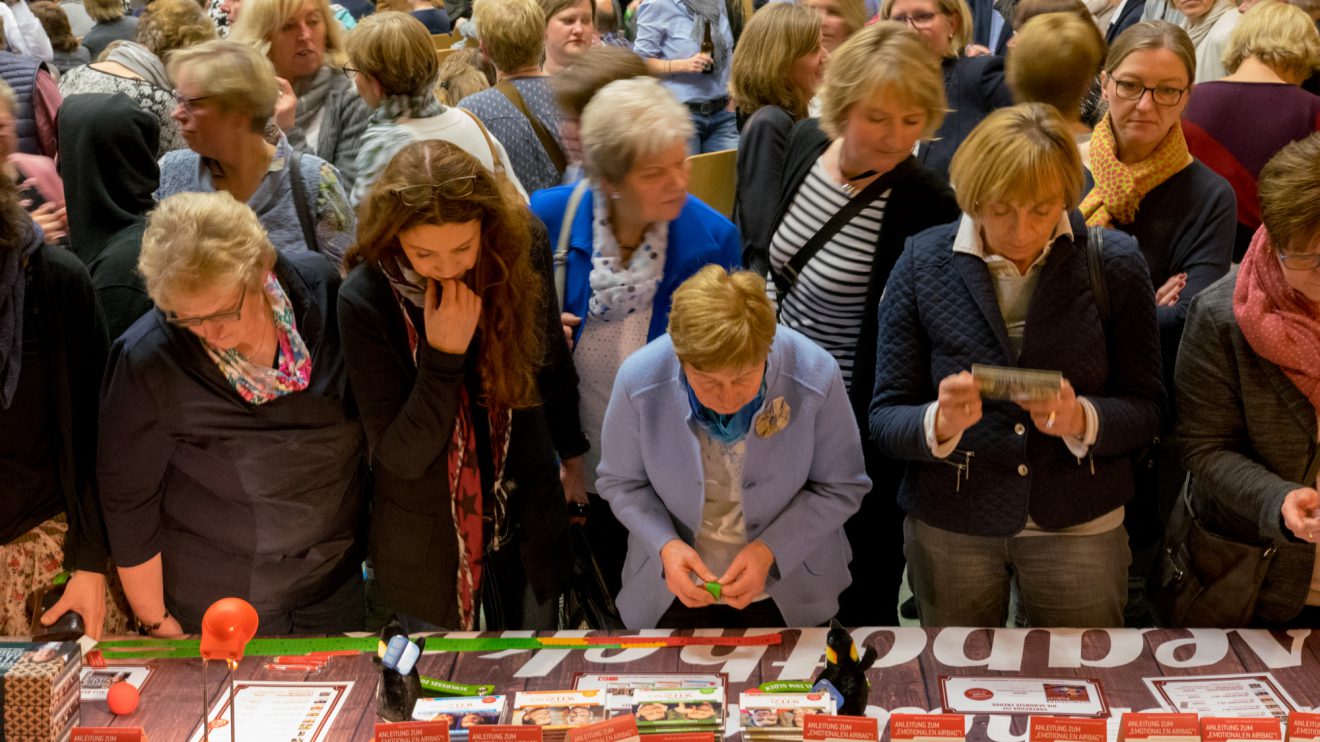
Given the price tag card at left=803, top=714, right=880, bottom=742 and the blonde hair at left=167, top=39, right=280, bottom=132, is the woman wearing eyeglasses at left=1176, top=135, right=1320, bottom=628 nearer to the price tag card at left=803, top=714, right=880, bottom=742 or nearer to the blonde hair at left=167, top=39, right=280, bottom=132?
the price tag card at left=803, top=714, right=880, bottom=742

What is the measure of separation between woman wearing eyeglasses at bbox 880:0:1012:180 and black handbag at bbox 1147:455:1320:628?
1.50 metres

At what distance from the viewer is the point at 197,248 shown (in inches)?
83.7

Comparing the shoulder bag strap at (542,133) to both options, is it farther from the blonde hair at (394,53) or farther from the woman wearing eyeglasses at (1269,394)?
the woman wearing eyeglasses at (1269,394)

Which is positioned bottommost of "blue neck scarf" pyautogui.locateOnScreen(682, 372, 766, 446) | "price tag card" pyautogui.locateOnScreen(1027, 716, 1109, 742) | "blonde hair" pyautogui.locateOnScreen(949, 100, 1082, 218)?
"price tag card" pyautogui.locateOnScreen(1027, 716, 1109, 742)

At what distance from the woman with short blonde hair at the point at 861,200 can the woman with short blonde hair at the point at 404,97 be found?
3.02 feet

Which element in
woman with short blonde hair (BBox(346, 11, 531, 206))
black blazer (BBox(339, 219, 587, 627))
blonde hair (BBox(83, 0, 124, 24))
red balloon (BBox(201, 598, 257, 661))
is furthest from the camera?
blonde hair (BBox(83, 0, 124, 24))

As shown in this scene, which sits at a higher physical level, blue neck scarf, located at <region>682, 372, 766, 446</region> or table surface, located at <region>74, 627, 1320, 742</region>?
blue neck scarf, located at <region>682, 372, 766, 446</region>

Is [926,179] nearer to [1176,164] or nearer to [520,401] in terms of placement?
[1176,164]

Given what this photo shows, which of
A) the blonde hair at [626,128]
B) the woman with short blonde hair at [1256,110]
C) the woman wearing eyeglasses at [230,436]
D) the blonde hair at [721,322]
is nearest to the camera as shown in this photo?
the blonde hair at [721,322]

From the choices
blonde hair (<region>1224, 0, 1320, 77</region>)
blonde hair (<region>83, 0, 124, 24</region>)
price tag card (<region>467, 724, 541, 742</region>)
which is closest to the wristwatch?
price tag card (<region>467, 724, 541, 742</region>)

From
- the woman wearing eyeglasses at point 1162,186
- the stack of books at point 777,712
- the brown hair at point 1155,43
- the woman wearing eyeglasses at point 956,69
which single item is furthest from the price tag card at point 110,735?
the woman wearing eyeglasses at point 956,69

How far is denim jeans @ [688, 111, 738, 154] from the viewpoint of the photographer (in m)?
5.52

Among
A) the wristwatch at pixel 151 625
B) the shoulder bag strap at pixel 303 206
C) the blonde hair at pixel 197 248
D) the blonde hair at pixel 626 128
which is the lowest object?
the wristwatch at pixel 151 625

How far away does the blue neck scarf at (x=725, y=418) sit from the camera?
2.29 m
